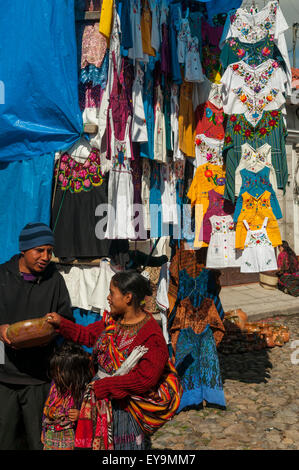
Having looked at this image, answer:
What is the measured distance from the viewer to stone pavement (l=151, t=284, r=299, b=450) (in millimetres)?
4086

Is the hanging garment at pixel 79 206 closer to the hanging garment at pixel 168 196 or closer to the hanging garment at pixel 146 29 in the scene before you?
the hanging garment at pixel 168 196

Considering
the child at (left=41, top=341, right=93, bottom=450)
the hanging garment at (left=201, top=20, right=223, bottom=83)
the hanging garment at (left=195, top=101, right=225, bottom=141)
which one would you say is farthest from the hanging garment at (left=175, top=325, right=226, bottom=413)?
the hanging garment at (left=201, top=20, right=223, bottom=83)

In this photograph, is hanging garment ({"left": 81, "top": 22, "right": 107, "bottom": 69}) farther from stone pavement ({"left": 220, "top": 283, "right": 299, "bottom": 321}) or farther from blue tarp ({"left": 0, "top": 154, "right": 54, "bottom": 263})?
stone pavement ({"left": 220, "top": 283, "right": 299, "bottom": 321})

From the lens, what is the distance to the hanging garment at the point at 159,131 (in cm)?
463

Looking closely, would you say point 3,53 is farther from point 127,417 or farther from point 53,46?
point 127,417

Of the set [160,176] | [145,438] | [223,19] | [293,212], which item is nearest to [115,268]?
[160,176]

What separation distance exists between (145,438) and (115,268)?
2.06m

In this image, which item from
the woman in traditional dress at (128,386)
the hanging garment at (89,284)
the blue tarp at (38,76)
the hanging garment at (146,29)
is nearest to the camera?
the woman in traditional dress at (128,386)

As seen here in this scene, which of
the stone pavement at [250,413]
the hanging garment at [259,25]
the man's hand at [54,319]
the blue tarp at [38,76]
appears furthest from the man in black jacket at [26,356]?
the hanging garment at [259,25]

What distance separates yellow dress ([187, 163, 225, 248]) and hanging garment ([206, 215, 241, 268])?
0.49ft

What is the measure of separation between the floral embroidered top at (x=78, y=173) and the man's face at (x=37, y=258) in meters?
1.64

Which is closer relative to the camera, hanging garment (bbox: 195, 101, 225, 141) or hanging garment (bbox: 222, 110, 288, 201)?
hanging garment (bbox: 222, 110, 288, 201)

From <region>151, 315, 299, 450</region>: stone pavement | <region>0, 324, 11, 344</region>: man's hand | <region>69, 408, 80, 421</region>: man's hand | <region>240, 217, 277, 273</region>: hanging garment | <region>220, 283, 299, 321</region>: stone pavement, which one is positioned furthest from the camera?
<region>220, 283, 299, 321</region>: stone pavement

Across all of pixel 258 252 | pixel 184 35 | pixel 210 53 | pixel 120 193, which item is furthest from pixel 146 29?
pixel 258 252
